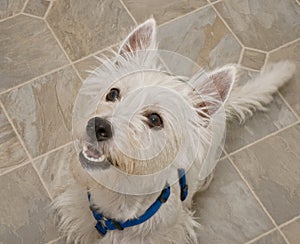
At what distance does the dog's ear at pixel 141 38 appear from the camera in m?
1.66

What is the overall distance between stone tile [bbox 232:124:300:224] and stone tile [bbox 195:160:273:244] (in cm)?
5

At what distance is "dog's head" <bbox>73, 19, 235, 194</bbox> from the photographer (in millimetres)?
1513

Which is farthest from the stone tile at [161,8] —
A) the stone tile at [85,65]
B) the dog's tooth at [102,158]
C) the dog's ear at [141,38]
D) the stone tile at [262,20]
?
the dog's tooth at [102,158]

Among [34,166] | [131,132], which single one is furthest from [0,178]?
[131,132]

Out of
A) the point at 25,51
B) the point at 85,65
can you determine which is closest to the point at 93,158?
the point at 85,65

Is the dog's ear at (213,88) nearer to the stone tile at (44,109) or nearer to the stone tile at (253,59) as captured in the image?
the stone tile at (44,109)

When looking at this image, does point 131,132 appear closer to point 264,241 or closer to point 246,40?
point 264,241

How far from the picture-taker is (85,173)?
5.58 feet

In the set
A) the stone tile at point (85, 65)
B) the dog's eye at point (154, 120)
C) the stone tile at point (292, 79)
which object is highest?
the dog's eye at point (154, 120)

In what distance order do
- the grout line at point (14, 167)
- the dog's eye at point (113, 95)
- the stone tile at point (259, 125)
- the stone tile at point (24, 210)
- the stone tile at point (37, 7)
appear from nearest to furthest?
the dog's eye at point (113, 95) → the stone tile at point (24, 210) → the grout line at point (14, 167) → the stone tile at point (259, 125) → the stone tile at point (37, 7)

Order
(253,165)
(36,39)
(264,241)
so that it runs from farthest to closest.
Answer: (36,39) < (253,165) < (264,241)

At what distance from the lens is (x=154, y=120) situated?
61.4 inches

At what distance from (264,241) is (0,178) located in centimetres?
105

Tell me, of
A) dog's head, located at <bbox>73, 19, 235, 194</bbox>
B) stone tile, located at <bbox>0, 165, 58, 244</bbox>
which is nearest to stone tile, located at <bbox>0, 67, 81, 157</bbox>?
stone tile, located at <bbox>0, 165, 58, 244</bbox>
